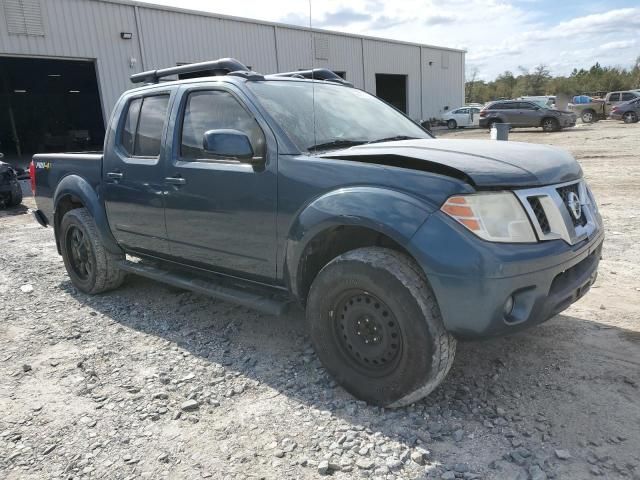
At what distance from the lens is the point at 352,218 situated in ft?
9.45

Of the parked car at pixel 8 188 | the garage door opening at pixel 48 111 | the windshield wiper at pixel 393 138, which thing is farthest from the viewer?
the garage door opening at pixel 48 111

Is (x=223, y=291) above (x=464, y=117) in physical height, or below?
below

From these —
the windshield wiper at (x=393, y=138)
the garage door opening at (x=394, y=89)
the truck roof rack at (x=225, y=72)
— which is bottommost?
the windshield wiper at (x=393, y=138)

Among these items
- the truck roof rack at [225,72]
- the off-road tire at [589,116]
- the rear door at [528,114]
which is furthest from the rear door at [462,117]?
the truck roof rack at [225,72]

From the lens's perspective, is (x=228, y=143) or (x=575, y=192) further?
(x=228, y=143)

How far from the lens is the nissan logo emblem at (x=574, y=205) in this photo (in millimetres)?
2930

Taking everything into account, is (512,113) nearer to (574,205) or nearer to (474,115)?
(474,115)

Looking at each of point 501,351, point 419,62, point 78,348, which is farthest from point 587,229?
point 419,62

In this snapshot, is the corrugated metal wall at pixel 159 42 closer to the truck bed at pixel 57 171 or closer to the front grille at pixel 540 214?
the truck bed at pixel 57 171

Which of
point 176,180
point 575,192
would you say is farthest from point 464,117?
point 575,192

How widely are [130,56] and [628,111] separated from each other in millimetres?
24721

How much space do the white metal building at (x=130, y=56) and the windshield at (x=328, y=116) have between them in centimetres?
287

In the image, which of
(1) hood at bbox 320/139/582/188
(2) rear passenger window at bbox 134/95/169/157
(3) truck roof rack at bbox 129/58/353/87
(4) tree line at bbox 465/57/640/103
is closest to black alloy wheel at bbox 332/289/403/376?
(1) hood at bbox 320/139/582/188

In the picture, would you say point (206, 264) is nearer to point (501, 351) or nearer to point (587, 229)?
point (501, 351)
